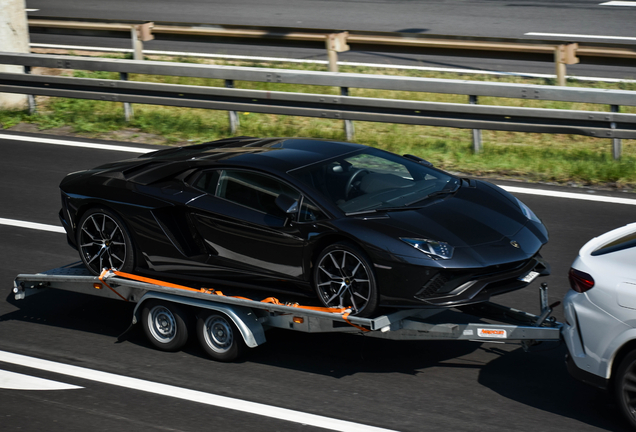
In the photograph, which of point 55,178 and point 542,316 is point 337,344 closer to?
point 542,316

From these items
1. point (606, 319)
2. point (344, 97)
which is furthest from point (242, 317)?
point (344, 97)

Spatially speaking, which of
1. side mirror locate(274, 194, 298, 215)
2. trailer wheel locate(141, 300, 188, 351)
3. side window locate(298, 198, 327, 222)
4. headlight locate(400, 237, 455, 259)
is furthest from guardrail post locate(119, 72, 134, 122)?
headlight locate(400, 237, 455, 259)

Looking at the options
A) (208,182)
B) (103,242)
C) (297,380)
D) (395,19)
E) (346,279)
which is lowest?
(297,380)

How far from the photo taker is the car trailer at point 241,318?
5602 millimetres

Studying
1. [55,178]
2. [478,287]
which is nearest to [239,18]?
[55,178]

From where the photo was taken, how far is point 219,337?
642 cm

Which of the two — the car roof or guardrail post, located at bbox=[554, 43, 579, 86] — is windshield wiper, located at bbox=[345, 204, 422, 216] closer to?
the car roof

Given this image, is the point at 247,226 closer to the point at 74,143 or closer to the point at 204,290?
the point at 204,290

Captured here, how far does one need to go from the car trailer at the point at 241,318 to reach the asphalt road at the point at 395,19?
10.3m

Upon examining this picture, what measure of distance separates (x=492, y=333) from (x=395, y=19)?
49.7 feet

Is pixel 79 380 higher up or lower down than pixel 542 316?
lower down

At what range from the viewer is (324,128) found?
12641mm

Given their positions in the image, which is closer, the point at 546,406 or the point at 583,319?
the point at 583,319

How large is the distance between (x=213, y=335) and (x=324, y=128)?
670 cm
